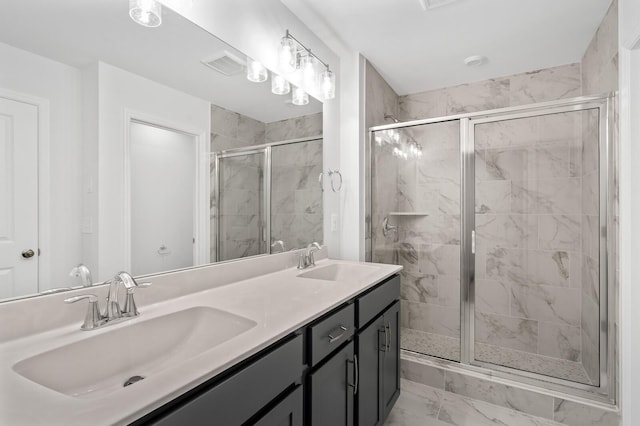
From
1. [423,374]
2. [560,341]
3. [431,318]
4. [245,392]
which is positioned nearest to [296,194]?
[245,392]

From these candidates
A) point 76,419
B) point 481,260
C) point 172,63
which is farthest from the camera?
point 481,260

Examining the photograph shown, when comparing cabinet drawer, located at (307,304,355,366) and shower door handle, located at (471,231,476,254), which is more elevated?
shower door handle, located at (471,231,476,254)

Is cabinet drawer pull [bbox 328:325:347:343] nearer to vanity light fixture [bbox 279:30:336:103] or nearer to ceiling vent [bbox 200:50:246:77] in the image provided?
ceiling vent [bbox 200:50:246:77]

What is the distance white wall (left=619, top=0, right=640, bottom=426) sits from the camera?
156 cm

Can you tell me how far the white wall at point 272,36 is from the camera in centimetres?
150

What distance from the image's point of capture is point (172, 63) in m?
1.31

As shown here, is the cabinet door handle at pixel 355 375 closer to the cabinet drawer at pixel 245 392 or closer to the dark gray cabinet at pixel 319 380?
the dark gray cabinet at pixel 319 380

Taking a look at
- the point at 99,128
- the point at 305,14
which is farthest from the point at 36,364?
the point at 305,14

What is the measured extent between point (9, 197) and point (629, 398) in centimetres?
271

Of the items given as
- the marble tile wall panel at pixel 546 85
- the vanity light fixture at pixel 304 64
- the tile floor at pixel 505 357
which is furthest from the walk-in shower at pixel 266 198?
the marble tile wall panel at pixel 546 85

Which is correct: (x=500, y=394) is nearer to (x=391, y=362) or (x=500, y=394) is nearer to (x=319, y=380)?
(x=391, y=362)

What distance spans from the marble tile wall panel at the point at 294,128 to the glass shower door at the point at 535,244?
110 centimetres

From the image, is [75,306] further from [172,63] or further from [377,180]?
[377,180]

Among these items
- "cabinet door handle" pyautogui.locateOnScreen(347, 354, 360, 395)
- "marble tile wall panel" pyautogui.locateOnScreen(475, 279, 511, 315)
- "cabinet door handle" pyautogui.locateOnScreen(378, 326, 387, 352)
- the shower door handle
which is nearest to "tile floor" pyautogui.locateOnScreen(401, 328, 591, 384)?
"marble tile wall panel" pyautogui.locateOnScreen(475, 279, 511, 315)
